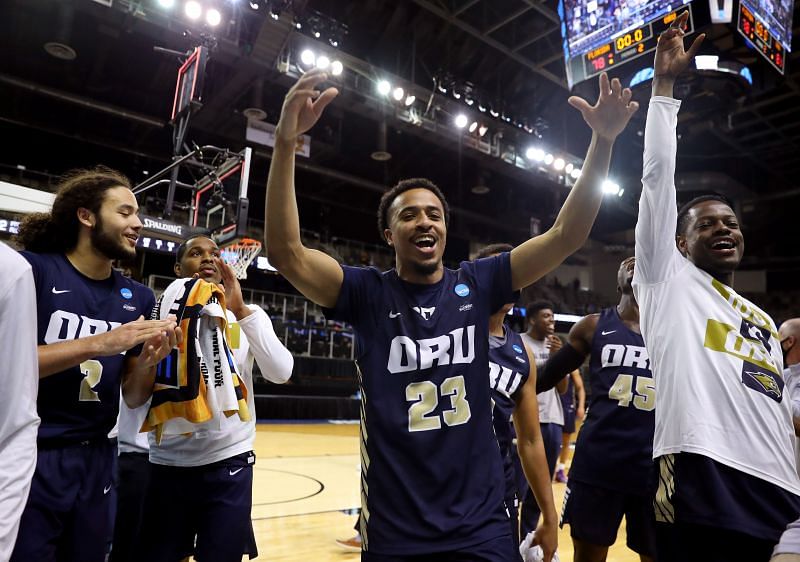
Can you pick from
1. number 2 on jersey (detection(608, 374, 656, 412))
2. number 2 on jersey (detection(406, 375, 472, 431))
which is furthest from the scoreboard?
number 2 on jersey (detection(406, 375, 472, 431))

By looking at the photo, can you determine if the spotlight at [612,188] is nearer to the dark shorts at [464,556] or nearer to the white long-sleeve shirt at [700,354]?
the white long-sleeve shirt at [700,354]

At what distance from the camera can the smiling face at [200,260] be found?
3.22 metres

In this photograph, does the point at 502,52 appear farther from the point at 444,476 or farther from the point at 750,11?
the point at 444,476

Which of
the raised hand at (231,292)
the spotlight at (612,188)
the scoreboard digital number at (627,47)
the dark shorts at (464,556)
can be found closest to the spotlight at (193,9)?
the scoreboard digital number at (627,47)

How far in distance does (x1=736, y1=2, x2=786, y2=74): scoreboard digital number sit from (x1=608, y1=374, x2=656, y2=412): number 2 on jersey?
4769 mm

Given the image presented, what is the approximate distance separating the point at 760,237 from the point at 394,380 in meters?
22.7

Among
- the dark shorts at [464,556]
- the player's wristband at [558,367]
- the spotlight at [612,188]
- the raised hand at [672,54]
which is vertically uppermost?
the spotlight at [612,188]

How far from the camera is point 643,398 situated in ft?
10.00

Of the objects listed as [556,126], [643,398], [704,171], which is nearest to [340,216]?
[556,126]

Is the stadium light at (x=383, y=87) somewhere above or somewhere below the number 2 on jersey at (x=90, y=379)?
above

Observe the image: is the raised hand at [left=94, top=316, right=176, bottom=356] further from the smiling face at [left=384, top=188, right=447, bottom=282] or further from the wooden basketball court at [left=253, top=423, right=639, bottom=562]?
the wooden basketball court at [left=253, top=423, right=639, bottom=562]

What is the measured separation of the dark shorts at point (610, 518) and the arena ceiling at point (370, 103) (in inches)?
211

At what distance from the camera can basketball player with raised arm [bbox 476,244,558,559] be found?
2693mm

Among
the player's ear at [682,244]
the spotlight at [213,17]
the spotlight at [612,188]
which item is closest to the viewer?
the player's ear at [682,244]
